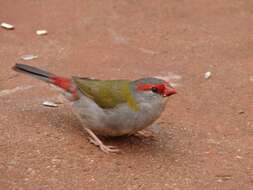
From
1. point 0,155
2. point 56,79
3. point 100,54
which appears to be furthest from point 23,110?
point 100,54

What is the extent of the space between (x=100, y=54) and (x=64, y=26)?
98 centimetres

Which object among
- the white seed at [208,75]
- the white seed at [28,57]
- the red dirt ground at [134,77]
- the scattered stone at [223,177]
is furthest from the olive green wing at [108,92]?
the white seed at [28,57]

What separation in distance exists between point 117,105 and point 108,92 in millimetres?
167

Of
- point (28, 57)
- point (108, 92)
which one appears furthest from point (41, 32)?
point (108, 92)

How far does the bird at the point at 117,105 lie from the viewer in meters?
5.16

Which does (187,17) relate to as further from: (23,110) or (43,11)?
(23,110)

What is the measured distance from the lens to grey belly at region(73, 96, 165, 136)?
516 centimetres

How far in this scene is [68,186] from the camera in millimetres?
4695

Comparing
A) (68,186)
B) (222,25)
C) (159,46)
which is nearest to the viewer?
(68,186)

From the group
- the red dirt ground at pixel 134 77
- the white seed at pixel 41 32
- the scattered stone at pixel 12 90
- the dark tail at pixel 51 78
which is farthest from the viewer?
the white seed at pixel 41 32

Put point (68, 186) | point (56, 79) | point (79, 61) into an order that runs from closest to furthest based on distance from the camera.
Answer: point (68, 186), point (56, 79), point (79, 61)

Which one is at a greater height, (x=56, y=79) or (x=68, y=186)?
(x=56, y=79)

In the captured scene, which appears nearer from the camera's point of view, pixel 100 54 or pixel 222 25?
pixel 100 54

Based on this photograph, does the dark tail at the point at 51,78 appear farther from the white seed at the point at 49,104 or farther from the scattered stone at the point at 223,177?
the scattered stone at the point at 223,177
